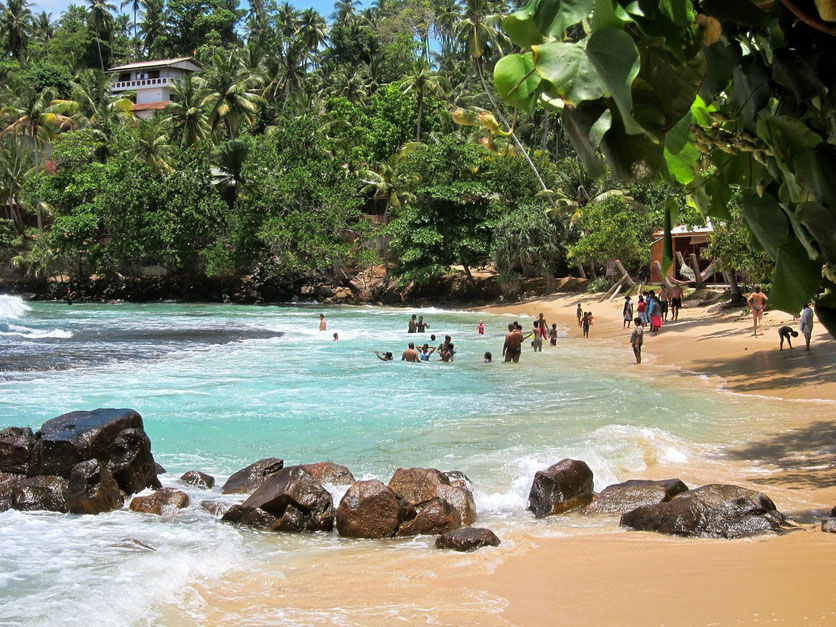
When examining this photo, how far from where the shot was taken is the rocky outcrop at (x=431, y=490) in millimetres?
8391

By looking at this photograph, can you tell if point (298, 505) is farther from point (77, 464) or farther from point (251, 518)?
point (77, 464)

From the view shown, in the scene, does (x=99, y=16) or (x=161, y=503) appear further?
(x=99, y=16)

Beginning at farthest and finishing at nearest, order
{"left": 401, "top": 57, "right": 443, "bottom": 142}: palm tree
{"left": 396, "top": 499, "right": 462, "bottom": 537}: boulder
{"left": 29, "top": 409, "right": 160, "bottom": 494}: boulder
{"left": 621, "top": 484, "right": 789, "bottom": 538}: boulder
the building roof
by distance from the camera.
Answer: the building roof → {"left": 401, "top": 57, "right": 443, "bottom": 142}: palm tree → {"left": 29, "top": 409, "right": 160, "bottom": 494}: boulder → {"left": 396, "top": 499, "right": 462, "bottom": 537}: boulder → {"left": 621, "top": 484, "right": 789, "bottom": 538}: boulder

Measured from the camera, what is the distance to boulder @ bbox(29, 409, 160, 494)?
923cm

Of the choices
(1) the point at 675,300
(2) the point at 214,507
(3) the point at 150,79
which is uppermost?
(3) the point at 150,79

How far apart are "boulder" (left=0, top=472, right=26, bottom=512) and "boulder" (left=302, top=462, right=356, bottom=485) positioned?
10.4 feet

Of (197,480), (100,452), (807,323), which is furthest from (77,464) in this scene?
(807,323)

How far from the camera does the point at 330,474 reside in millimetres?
9664

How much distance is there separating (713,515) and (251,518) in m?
4.46

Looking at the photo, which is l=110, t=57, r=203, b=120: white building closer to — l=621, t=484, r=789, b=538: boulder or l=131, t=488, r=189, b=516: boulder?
l=131, t=488, r=189, b=516: boulder

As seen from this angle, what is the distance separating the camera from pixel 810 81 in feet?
6.85

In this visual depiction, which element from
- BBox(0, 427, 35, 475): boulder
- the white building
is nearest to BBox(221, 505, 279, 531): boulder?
BBox(0, 427, 35, 475): boulder

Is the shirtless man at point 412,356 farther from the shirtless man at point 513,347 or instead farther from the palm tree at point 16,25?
the palm tree at point 16,25

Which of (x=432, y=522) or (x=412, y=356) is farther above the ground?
(x=412, y=356)
